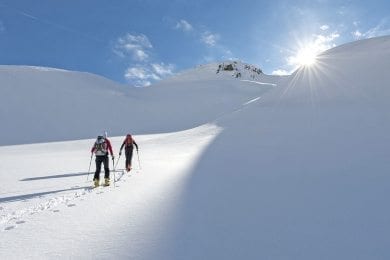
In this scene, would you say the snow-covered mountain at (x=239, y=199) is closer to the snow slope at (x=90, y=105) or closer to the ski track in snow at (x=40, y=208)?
the ski track in snow at (x=40, y=208)

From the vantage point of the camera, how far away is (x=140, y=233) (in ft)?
21.3

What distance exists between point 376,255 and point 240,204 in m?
3.31

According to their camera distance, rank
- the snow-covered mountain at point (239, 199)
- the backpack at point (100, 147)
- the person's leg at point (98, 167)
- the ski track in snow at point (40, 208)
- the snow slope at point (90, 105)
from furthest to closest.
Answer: the snow slope at point (90, 105), the backpack at point (100, 147), the person's leg at point (98, 167), the ski track in snow at point (40, 208), the snow-covered mountain at point (239, 199)

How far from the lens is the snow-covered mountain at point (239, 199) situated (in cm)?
588

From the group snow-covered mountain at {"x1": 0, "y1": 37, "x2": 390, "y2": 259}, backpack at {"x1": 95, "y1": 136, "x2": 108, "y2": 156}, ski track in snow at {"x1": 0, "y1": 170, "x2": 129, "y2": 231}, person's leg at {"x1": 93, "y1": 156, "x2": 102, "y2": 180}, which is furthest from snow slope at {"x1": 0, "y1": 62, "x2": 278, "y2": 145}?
ski track in snow at {"x1": 0, "y1": 170, "x2": 129, "y2": 231}

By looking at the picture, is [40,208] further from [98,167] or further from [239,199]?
[239,199]

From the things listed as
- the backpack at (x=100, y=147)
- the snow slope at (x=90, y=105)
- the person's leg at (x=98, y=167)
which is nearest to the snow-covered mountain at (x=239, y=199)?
the person's leg at (x=98, y=167)

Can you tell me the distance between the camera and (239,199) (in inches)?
340

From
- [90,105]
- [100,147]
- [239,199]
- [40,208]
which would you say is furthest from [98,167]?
[90,105]

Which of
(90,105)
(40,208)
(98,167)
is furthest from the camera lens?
(90,105)

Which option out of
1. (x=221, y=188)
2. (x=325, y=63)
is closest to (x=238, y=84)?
(x=325, y=63)

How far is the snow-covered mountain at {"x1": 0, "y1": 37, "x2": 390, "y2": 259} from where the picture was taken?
5.88 meters

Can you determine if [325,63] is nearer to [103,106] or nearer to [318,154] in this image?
[318,154]

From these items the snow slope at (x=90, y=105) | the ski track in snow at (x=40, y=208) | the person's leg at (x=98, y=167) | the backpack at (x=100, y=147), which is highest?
the snow slope at (x=90, y=105)
